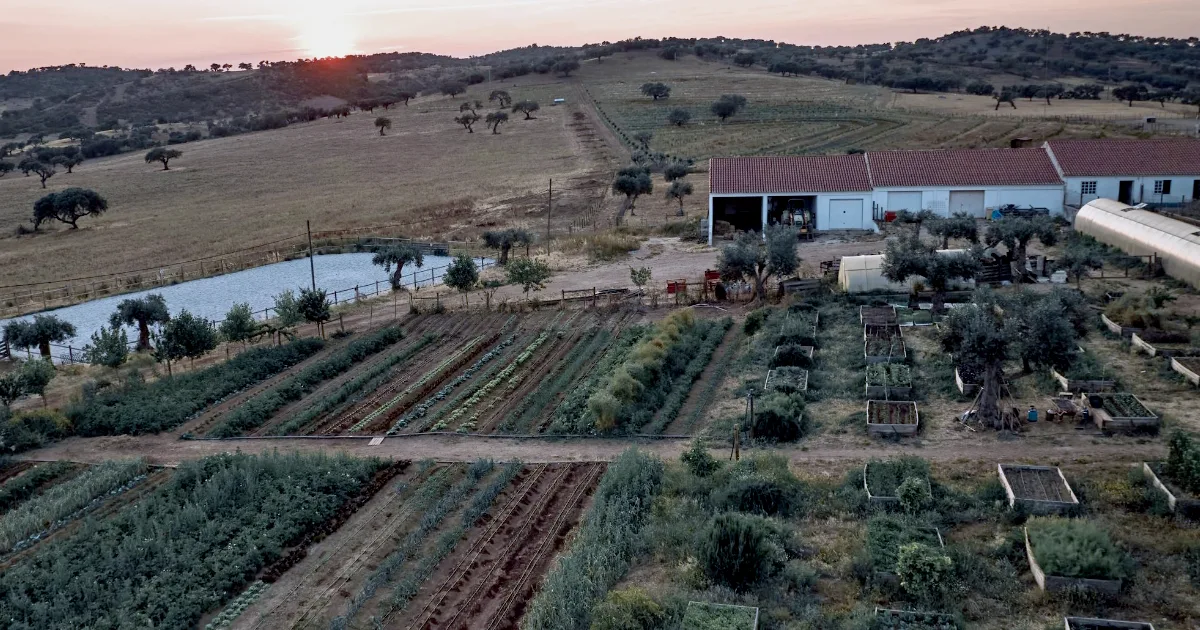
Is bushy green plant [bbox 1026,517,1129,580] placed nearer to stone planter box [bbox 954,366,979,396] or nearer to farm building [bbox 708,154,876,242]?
stone planter box [bbox 954,366,979,396]

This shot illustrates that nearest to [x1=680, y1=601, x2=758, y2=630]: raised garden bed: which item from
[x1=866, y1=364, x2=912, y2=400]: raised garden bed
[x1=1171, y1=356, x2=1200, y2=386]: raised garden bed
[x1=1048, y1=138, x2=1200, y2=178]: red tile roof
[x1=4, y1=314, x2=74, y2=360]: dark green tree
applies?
[x1=866, y1=364, x2=912, y2=400]: raised garden bed

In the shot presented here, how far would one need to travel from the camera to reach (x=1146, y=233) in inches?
1335

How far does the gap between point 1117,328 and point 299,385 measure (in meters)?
23.6

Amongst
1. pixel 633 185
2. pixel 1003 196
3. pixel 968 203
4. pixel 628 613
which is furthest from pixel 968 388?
pixel 633 185

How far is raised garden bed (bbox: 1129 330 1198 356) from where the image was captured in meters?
24.0

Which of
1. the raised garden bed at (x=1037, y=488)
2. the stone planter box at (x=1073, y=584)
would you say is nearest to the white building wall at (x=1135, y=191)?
the raised garden bed at (x=1037, y=488)

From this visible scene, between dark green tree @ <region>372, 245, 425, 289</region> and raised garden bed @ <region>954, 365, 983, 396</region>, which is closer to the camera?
raised garden bed @ <region>954, 365, 983, 396</region>

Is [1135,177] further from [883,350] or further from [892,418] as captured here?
[892,418]

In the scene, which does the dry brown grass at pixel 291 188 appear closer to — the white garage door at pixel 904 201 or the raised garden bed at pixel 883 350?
the white garage door at pixel 904 201

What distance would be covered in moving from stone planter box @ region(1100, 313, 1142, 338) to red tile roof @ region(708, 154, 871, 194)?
59.9ft

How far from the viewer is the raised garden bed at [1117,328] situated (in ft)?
83.5

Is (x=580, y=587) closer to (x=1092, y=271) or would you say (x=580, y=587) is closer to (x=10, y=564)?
(x=10, y=564)

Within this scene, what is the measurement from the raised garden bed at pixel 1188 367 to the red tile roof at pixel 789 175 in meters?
22.2

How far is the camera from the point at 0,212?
65.2m
